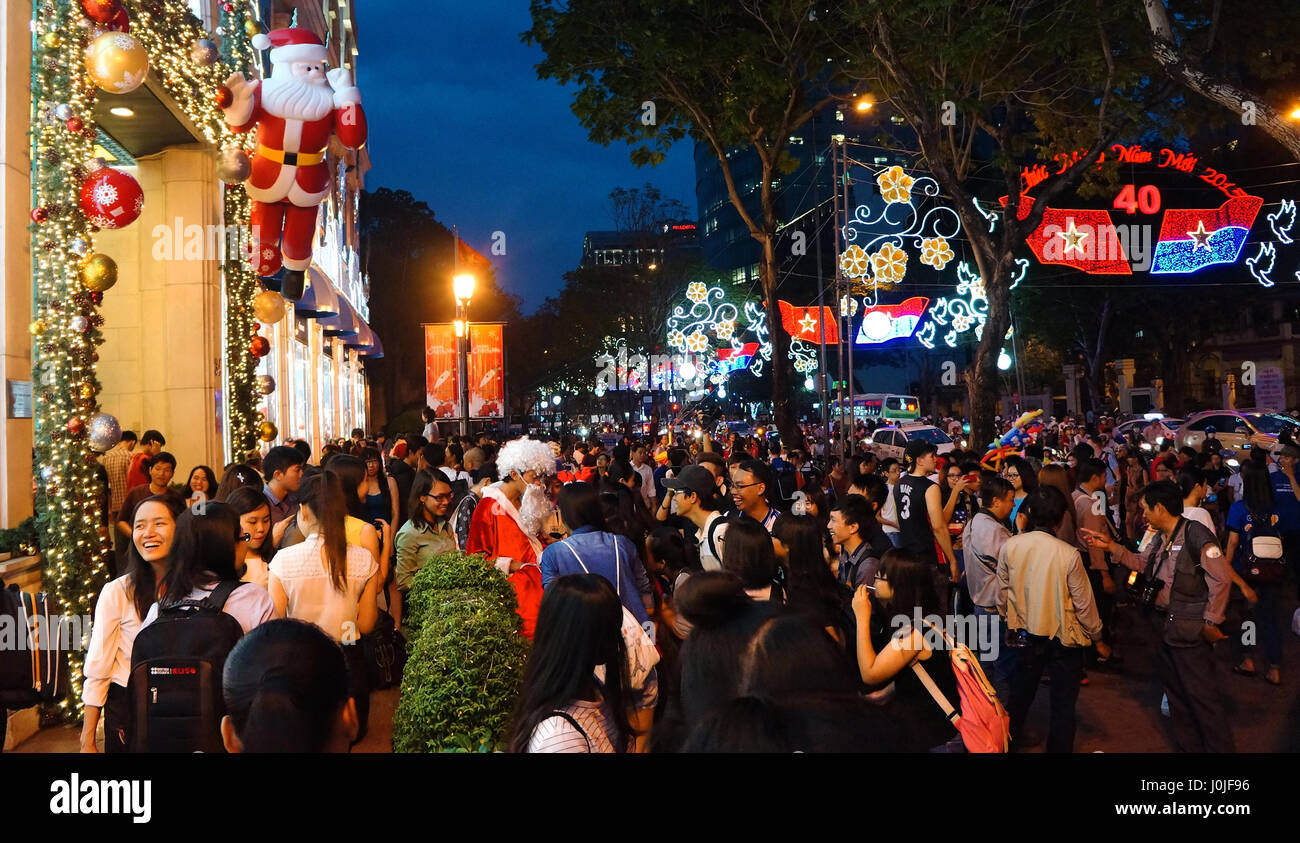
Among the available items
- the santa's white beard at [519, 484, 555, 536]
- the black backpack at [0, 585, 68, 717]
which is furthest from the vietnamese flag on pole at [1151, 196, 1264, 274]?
the black backpack at [0, 585, 68, 717]

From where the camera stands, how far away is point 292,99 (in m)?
12.1

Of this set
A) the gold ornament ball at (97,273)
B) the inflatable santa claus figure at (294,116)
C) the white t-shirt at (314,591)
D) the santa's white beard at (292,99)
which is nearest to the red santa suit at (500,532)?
the white t-shirt at (314,591)

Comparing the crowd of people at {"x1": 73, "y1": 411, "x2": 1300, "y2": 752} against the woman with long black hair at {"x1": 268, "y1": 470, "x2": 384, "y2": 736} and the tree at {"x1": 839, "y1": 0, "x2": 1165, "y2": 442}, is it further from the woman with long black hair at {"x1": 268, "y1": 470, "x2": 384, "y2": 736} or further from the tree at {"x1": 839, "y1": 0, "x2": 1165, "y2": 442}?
the tree at {"x1": 839, "y1": 0, "x2": 1165, "y2": 442}

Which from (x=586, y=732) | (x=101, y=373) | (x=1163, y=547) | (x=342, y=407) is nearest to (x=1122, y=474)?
(x=1163, y=547)

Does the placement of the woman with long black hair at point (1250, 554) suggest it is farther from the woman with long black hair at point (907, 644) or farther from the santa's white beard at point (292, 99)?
the santa's white beard at point (292, 99)

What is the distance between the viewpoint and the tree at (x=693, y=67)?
63.1 feet

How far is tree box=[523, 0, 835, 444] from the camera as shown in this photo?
1923 centimetres

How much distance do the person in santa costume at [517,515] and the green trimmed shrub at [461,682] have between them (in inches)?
73.1

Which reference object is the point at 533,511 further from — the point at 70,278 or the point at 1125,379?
the point at 1125,379

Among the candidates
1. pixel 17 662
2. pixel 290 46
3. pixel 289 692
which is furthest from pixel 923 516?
pixel 290 46

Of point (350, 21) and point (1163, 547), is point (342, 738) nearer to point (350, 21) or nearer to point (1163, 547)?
point (1163, 547)

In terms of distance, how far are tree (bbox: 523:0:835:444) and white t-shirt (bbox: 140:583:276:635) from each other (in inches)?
644

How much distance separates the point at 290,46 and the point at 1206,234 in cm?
2456
